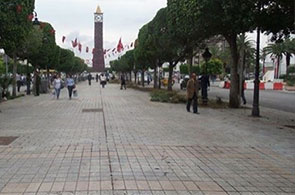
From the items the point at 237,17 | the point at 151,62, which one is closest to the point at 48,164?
the point at 237,17

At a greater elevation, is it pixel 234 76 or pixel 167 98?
pixel 234 76

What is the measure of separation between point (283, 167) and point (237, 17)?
7.91 meters

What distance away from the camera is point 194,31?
1947 centimetres

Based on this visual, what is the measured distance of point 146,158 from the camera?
8.61 meters

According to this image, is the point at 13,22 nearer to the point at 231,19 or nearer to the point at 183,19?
the point at 183,19

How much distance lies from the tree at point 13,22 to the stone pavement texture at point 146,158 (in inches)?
172

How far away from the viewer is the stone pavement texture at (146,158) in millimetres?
6574

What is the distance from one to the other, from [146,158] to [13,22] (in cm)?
1141

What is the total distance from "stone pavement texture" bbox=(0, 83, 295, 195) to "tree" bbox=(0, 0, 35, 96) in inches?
172

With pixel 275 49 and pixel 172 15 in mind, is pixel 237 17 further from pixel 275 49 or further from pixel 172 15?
pixel 275 49

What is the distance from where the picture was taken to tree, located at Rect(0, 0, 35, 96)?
17.3m

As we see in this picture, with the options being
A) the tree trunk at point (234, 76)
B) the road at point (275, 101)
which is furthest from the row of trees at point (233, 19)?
the road at point (275, 101)

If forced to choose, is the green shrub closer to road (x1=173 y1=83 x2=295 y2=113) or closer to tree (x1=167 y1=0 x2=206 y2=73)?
tree (x1=167 y1=0 x2=206 y2=73)

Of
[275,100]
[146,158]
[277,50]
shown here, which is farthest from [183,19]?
[277,50]
